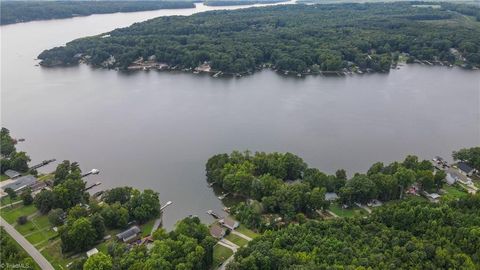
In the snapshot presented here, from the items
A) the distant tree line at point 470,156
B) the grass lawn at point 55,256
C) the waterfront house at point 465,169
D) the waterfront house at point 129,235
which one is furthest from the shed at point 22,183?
the distant tree line at point 470,156

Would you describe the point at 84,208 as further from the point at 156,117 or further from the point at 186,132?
the point at 156,117

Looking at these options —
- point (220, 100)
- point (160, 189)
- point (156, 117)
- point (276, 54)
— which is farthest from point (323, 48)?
point (160, 189)

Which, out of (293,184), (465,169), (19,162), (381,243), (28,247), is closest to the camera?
(381,243)

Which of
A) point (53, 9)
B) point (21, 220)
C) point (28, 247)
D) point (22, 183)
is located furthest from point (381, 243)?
point (53, 9)

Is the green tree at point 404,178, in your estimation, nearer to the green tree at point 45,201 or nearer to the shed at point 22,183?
the green tree at point 45,201

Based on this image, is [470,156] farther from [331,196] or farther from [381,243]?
[381,243]
